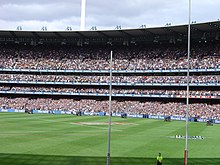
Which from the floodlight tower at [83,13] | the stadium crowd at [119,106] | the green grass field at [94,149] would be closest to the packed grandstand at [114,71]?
the stadium crowd at [119,106]

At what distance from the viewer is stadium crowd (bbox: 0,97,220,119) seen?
243 ft

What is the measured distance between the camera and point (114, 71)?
93.0m

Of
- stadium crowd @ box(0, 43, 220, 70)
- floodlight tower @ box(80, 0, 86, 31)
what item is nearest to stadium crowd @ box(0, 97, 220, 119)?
stadium crowd @ box(0, 43, 220, 70)

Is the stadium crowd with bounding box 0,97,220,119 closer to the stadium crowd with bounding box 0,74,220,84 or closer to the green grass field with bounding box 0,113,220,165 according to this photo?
the stadium crowd with bounding box 0,74,220,84

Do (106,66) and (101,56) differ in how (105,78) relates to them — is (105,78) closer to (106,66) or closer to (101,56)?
(106,66)

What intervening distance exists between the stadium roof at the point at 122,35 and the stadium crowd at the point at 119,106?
56.9 ft

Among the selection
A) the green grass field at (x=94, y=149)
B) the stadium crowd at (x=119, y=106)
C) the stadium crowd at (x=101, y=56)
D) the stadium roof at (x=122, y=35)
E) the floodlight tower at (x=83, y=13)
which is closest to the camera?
the green grass field at (x=94, y=149)

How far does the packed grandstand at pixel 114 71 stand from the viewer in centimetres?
8008

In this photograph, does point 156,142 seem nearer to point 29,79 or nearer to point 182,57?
point 182,57

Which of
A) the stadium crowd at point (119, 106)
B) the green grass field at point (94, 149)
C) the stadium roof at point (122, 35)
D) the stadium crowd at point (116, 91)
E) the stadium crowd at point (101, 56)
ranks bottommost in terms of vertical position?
the green grass field at point (94, 149)

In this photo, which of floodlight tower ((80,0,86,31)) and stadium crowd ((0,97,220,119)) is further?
floodlight tower ((80,0,86,31))

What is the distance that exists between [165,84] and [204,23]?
1826 centimetres

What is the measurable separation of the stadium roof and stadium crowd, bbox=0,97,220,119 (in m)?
17.3

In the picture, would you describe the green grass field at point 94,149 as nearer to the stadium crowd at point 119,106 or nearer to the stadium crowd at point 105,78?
the stadium crowd at point 119,106
